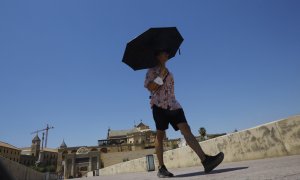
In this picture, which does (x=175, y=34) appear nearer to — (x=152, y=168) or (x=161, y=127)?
(x=161, y=127)

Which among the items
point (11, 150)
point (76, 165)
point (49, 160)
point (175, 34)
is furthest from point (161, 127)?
point (49, 160)

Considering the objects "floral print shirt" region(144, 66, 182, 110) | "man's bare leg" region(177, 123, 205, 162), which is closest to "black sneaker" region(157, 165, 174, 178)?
"man's bare leg" region(177, 123, 205, 162)

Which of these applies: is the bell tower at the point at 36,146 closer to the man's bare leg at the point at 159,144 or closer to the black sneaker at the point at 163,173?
the man's bare leg at the point at 159,144

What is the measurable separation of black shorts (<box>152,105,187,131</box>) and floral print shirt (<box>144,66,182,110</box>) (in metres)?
0.07

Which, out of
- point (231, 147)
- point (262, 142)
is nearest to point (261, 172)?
point (262, 142)

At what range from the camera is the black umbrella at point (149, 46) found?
4082 mm

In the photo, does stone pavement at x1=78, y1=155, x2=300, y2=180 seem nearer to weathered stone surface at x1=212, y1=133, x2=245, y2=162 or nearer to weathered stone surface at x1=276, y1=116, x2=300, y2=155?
weathered stone surface at x1=276, y1=116, x2=300, y2=155

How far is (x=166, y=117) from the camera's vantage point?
376cm

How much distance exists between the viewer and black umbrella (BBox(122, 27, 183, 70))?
408 cm

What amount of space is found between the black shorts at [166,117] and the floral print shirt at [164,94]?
68 millimetres

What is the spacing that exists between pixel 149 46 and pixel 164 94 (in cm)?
96

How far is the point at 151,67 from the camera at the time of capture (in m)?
4.38

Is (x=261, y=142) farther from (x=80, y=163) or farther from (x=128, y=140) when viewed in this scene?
(x=128, y=140)

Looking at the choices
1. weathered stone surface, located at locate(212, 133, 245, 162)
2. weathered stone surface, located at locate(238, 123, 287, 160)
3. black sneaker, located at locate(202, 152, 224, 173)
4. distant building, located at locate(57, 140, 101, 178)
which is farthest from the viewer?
distant building, located at locate(57, 140, 101, 178)
